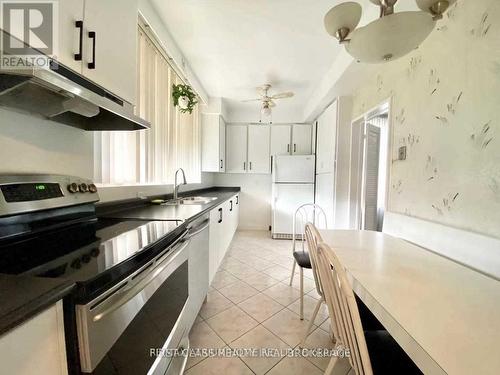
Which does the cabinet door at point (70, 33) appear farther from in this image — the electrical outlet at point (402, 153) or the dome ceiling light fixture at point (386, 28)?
the electrical outlet at point (402, 153)

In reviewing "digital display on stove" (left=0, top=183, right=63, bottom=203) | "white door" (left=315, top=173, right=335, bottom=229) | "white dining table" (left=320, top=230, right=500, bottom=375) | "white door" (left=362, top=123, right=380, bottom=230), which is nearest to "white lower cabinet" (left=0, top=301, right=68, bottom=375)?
"digital display on stove" (left=0, top=183, right=63, bottom=203)

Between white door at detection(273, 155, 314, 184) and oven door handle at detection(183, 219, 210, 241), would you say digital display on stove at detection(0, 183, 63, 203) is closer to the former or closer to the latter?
oven door handle at detection(183, 219, 210, 241)

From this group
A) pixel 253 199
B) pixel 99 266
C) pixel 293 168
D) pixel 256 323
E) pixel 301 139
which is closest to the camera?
pixel 99 266

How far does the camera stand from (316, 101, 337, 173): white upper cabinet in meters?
3.04

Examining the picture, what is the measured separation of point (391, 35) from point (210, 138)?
321 centimetres

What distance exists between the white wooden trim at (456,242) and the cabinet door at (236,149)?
3.18 m

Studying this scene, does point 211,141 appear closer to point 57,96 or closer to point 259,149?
point 259,149

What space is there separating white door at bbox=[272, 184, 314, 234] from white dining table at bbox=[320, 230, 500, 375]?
109 inches

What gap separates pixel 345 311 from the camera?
0.78 m

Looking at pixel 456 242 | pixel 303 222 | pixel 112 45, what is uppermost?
pixel 112 45

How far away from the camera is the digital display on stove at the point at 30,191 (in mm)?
800

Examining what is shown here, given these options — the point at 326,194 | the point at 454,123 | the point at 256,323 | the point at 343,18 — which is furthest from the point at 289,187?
the point at 343,18

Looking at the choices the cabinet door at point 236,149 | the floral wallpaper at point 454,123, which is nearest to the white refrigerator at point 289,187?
the cabinet door at point 236,149

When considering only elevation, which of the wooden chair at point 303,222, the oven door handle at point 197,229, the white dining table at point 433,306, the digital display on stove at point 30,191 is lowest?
the wooden chair at point 303,222
